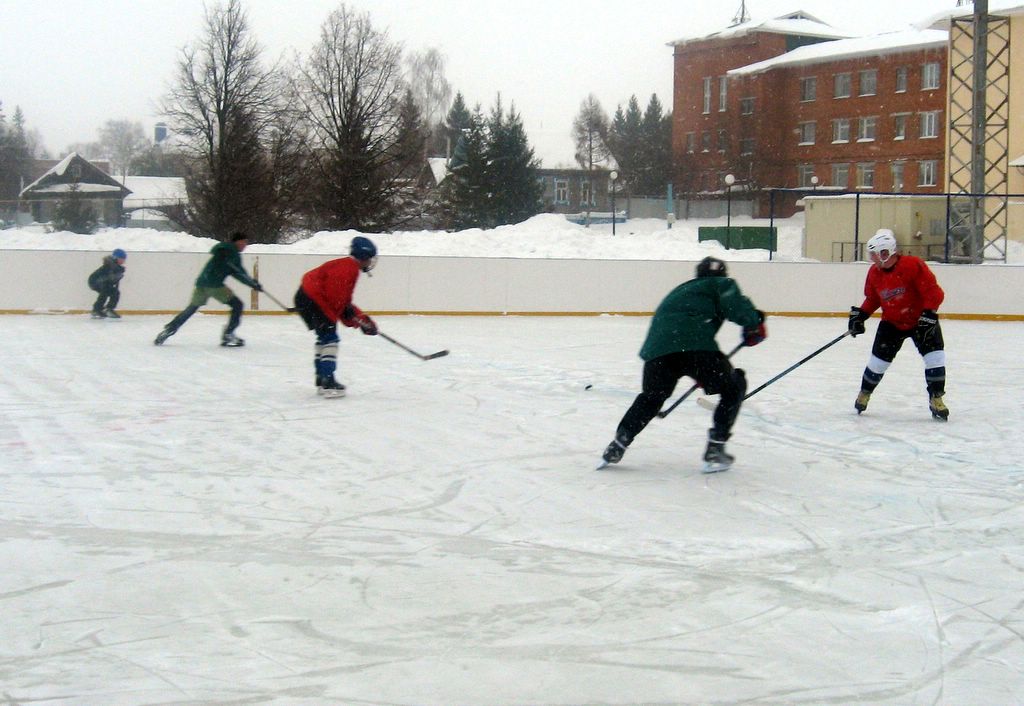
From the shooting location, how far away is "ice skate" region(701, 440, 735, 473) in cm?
559

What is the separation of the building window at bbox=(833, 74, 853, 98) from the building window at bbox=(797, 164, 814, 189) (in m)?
3.12

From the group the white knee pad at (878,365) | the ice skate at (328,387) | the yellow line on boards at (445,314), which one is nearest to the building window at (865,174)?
the yellow line on boards at (445,314)

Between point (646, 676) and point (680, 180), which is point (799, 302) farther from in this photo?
point (680, 180)

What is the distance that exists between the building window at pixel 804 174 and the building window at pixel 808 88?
2774 mm

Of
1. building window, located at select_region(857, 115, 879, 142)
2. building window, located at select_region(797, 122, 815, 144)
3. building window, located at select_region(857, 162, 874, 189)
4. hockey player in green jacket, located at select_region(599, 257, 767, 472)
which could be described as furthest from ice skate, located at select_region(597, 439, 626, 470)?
building window, located at select_region(797, 122, 815, 144)

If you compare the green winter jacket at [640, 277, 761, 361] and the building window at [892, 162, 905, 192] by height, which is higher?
the building window at [892, 162, 905, 192]

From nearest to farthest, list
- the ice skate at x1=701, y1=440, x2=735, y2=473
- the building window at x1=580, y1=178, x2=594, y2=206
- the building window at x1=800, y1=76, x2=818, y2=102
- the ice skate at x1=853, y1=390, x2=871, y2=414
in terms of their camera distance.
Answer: the ice skate at x1=701, y1=440, x2=735, y2=473
the ice skate at x1=853, y1=390, x2=871, y2=414
the building window at x1=800, y1=76, x2=818, y2=102
the building window at x1=580, y1=178, x2=594, y2=206

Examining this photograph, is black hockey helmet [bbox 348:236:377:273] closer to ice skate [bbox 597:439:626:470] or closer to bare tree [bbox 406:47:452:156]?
ice skate [bbox 597:439:626:470]

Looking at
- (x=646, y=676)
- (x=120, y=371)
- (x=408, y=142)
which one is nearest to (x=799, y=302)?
(x=120, y=371)

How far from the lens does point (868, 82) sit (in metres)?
47.2

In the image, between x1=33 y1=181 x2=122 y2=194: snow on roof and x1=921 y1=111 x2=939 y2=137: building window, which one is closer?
x1=33 y1=181 x2=122 y2=194: snow on roof

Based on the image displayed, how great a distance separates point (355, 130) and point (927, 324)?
26.0m

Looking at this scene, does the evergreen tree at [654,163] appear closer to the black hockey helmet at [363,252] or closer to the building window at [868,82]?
the building window at [868,82]

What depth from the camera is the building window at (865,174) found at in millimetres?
47281
